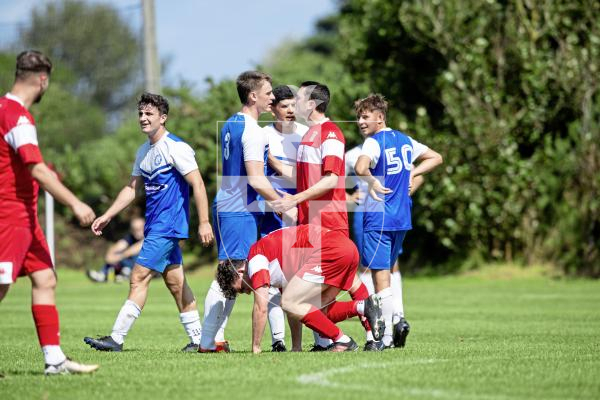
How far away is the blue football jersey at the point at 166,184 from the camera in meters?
9.99

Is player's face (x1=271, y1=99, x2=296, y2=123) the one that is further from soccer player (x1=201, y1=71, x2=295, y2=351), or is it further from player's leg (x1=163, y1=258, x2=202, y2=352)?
player's leg (x1=163, y1=258, x2=202, y2=352)

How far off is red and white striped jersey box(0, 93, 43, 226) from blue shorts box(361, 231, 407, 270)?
3.78m

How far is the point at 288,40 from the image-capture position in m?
94.6

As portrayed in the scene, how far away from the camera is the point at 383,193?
403 inches

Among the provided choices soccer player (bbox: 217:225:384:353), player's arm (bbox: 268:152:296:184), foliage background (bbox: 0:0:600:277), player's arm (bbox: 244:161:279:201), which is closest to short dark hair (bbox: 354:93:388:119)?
player's arm (bbox: 268:152:296:184)

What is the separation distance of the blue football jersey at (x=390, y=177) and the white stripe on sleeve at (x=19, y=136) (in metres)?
3.85

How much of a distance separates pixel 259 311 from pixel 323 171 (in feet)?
4.57

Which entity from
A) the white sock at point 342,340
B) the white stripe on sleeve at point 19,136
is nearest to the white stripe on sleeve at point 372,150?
the white sock at point 342,340

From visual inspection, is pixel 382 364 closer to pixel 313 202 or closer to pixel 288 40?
pixel 313 202

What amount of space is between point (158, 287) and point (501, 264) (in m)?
8.59

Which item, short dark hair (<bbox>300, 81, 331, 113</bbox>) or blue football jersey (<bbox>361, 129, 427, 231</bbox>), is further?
blue football jersey (<bbox>361, 129, 427, 231</bbox>)

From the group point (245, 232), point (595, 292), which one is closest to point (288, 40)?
point (595, 292)

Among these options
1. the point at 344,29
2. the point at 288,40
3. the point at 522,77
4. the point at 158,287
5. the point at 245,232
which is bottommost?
the point at 158,287

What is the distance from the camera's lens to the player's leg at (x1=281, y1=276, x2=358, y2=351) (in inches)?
361
